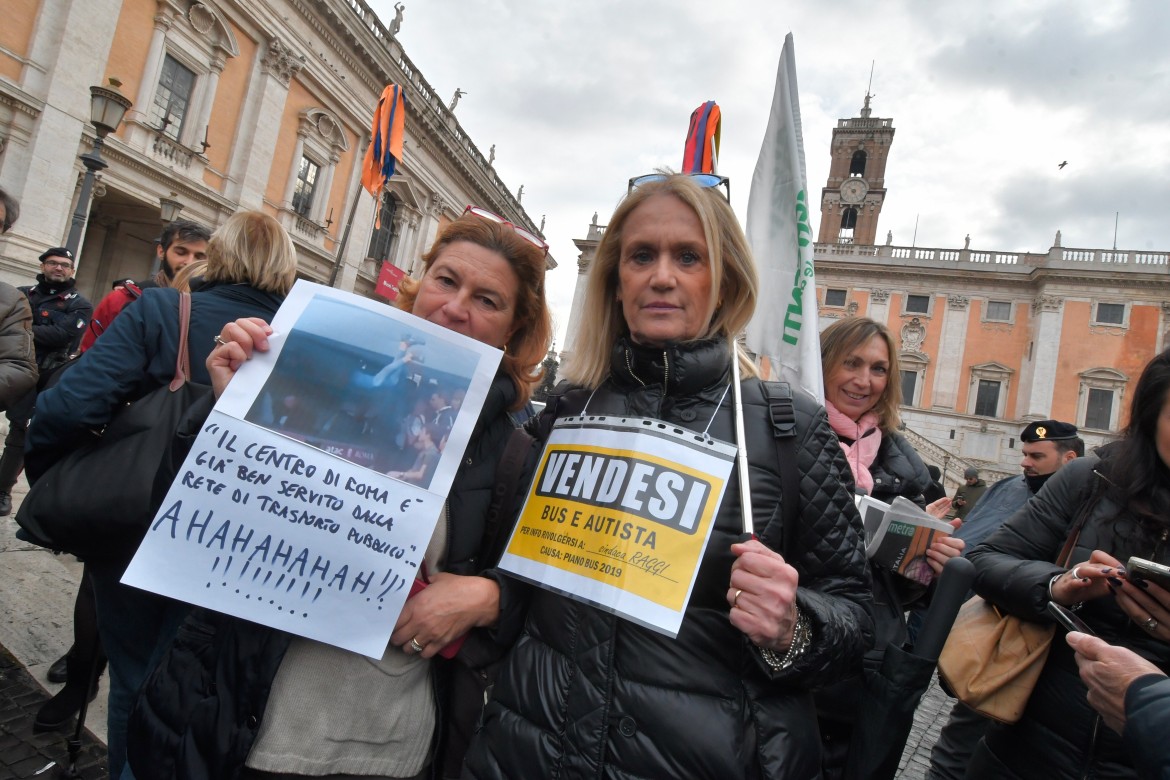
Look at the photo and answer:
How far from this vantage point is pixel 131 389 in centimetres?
180

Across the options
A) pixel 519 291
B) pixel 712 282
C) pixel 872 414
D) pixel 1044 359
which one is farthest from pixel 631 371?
pixel 1044 359

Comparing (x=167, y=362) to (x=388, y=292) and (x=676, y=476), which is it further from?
(x=388, y=292)

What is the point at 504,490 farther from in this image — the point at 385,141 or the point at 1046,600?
the point at 385,141

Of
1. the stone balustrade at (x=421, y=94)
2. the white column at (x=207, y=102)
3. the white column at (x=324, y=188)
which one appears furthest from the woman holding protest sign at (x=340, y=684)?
the white column at (x=324, y=188)

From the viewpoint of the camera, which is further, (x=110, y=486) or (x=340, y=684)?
(x=110, y=486)

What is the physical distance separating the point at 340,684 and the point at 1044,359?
34862 millimetres

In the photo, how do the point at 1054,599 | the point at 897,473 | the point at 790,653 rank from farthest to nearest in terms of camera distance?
the point at 897,473 → the point at 1054,599 → the point at 790,653

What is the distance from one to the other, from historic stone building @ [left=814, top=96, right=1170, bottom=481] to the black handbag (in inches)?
1168

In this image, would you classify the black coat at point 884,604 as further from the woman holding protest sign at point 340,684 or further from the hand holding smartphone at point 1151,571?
the woman holding protest sign at point 340,684

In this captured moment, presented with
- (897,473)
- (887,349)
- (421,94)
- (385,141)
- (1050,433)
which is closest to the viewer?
(897,473)

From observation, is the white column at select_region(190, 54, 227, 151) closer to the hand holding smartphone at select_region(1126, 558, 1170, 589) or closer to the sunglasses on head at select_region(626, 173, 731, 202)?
the sunglasses on head at select_region(626, 173, 731, 202)

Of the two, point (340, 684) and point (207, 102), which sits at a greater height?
point (207, 102)

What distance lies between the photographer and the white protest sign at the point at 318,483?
3.94ft

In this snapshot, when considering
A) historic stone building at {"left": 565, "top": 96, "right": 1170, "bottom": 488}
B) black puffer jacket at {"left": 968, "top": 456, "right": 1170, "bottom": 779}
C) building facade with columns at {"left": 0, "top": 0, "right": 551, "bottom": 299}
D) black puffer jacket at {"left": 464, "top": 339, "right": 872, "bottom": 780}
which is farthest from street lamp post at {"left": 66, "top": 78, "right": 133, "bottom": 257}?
historic stone building at {"left": 565, "top": 96, "right": 1170, "bottom": 488}
